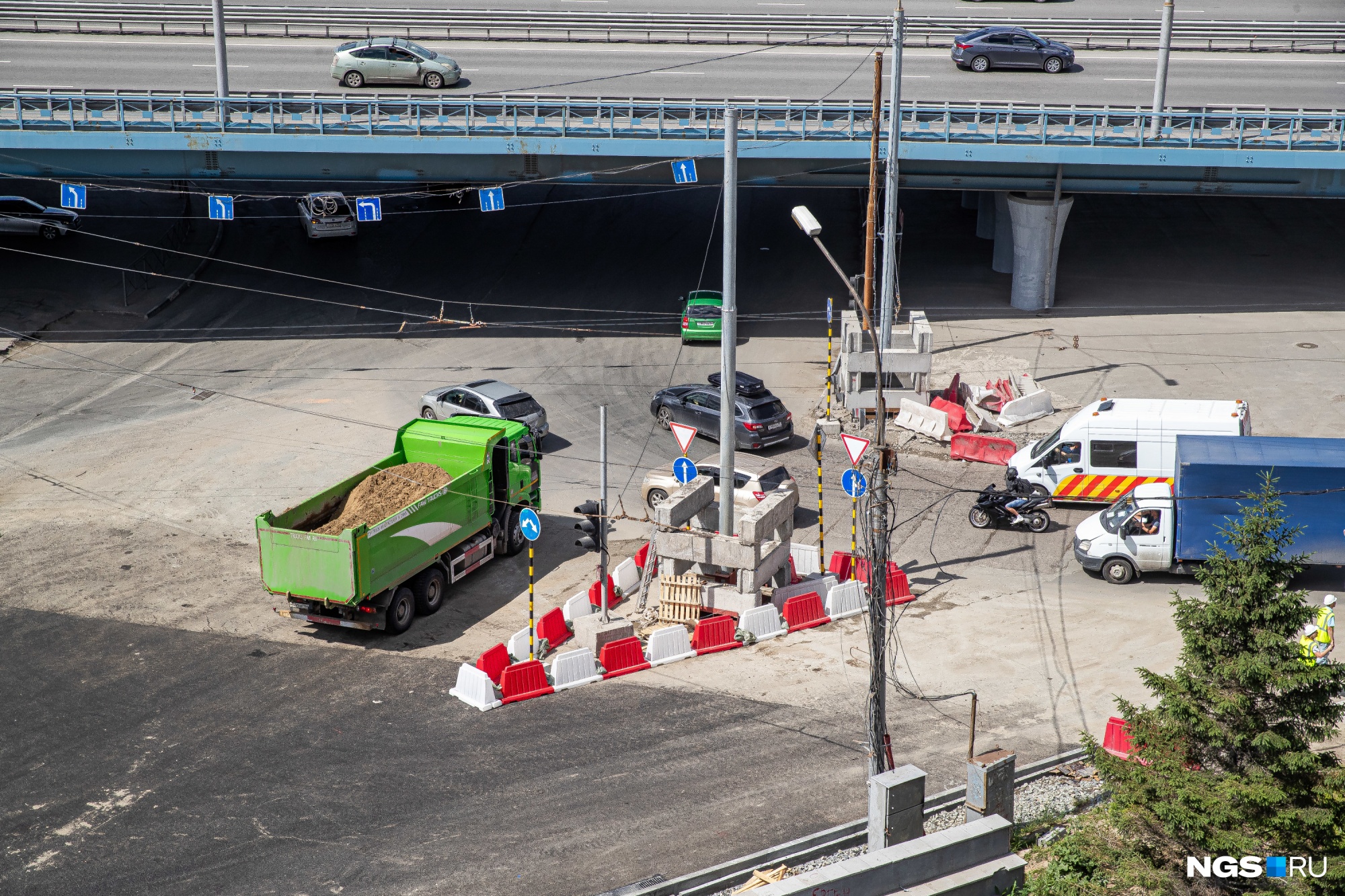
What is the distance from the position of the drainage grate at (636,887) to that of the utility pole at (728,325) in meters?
9.11

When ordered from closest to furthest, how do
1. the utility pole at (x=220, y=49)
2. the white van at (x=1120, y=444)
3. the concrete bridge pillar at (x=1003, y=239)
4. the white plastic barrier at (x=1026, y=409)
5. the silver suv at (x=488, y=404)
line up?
1. the white van at (x=1120, y=444)
2. the silver suv at (x=488, y=404)
3. the white plastic barrier at (x=1026, y=409)
4. the utility pole at (x=220, y=49)
5. the concrete bridge pillar at (x=1003, y=239)

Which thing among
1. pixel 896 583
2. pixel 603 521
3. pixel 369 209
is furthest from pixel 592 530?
pixel 369 209

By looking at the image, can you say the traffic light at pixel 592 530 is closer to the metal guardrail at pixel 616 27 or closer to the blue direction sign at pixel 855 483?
the blue direction sign at pixel 855 483

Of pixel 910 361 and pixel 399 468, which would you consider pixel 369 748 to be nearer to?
pixel 399 468

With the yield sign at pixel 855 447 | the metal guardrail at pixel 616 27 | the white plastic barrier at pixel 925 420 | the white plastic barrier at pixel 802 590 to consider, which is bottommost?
the white plastic barrier at pixel 802 590

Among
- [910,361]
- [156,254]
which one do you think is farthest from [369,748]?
[156,254]

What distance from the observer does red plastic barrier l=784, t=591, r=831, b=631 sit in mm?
23781

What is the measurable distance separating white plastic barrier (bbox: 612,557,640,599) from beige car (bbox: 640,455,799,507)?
239cm

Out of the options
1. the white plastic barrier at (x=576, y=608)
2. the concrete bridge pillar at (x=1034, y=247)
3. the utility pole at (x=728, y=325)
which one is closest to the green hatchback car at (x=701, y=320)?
Result: the concrete bridge pillar at (x=1034, y=247)

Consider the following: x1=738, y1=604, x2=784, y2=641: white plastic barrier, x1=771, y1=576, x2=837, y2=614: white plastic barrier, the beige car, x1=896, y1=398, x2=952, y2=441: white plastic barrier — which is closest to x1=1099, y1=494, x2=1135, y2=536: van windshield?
x1=771, y1=576, x2=837, y2=614: white plastic barrier

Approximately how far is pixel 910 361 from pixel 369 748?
13462 mm

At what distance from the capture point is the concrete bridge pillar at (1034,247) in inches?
1619

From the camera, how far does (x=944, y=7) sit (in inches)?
2087

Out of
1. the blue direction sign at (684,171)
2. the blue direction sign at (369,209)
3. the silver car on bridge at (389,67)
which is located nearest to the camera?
the blue direction sign at (369,209)
